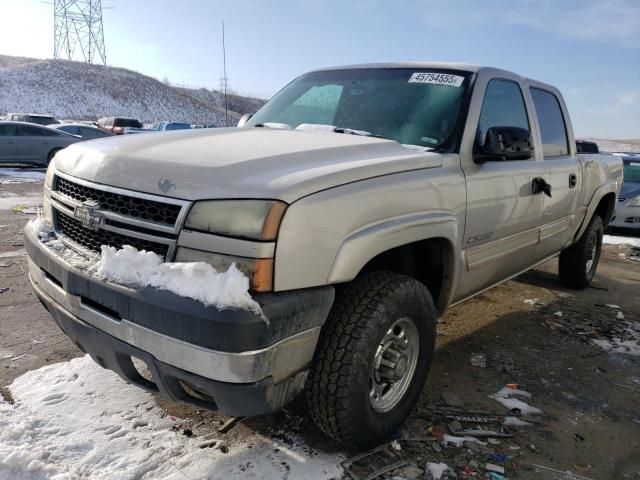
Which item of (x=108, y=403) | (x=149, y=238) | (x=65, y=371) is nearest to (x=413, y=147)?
(x=149, y=238)

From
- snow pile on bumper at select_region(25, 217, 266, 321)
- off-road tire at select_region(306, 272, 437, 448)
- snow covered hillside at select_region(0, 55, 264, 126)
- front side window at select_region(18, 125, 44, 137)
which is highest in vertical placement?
snow covered hillside at select_region(0, 55, 264, 126)

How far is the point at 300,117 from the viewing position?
139 inches

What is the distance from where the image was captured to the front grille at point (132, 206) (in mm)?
2029

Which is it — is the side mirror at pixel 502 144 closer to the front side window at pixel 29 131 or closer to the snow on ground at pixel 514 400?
the snow on ground at pixel 514 400

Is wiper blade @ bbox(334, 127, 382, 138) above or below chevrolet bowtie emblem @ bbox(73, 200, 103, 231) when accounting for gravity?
above

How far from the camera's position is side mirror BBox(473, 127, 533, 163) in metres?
2.88

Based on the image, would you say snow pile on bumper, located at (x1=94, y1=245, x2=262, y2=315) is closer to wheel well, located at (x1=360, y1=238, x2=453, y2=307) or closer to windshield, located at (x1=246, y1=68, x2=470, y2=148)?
wheel well, located at (x1=360, y1=238, x2=453, y2=307)

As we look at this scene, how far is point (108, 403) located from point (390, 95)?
7.87ft

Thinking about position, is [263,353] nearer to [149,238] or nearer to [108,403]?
[149,238]

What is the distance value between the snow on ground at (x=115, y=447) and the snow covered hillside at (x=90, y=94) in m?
50.1

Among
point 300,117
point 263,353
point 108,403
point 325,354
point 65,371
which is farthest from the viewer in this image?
point 300,117

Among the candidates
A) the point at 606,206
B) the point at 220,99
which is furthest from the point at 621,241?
the point at 220,99

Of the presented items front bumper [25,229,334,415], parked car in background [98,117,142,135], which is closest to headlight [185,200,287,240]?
front bumper [25,229,334,415]

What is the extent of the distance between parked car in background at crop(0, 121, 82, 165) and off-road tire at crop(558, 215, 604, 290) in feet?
45.0
